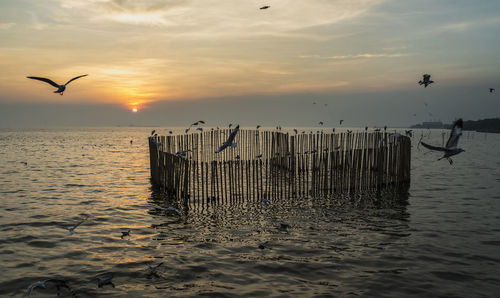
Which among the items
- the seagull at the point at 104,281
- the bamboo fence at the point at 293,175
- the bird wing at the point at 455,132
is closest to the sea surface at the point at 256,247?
the seagull at the point at 104,281

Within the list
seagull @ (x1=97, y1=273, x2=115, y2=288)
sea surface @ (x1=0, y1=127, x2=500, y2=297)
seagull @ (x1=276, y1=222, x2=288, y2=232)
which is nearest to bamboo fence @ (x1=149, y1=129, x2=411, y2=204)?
sea surface @ (x1=0, y1=127, x2=500, y2=297)

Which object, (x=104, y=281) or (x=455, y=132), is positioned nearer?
(x=455, y=132)

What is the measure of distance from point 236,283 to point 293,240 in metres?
2.53

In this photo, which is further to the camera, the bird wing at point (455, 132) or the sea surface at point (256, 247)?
the sea surface at point (256, 247)

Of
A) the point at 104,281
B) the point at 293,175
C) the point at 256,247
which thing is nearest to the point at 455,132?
the point at 256,247

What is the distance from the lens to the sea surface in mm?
5977

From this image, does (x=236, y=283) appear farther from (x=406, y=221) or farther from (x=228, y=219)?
(x=406, y=221)

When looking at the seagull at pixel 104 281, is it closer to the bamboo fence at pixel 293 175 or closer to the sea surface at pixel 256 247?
the sea surface at pixel 256 247

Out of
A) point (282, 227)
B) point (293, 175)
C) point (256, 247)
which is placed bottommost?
point (256, 247)

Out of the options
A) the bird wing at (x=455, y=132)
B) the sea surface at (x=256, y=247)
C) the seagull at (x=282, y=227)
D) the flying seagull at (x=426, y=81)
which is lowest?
the sea surface at (x=256, y=247)

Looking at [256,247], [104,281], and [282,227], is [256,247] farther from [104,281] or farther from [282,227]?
[104,281]

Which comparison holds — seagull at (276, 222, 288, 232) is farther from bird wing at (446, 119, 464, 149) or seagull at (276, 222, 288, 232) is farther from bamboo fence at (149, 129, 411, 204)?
bird wing at (446, 119, 464, 149)

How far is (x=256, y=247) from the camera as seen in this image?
7816 mm

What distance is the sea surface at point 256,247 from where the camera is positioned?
598 centimetres
